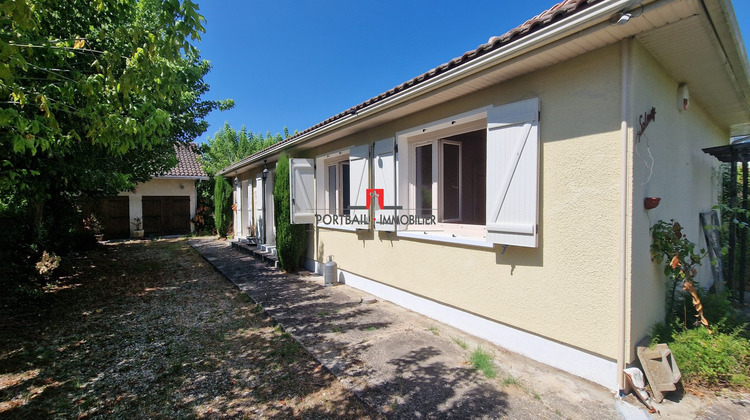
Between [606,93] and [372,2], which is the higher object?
[372,2]

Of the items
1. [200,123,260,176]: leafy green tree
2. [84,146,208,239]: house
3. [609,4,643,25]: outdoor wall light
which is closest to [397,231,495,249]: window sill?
[609,4,643,25]: outdoor wall light

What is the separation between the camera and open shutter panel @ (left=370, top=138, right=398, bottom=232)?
210 inches

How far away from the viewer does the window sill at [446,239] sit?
4.02 m

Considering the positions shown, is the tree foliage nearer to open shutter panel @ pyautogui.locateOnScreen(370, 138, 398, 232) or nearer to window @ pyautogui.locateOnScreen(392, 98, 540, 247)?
open shutter panel @ pyautogui.locateOnScreen(370, 138, 398, 232)

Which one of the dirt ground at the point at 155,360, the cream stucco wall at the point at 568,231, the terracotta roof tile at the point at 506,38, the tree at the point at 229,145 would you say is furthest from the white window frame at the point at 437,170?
the tree at the point at 229,145

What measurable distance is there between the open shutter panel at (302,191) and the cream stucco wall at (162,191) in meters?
12.4

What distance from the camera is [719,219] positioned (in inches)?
228

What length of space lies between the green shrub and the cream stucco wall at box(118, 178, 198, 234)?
19470mm

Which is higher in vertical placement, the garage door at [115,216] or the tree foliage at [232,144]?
the tree foliage at [232,144]

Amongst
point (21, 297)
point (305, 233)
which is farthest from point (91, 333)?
point (305, 233)

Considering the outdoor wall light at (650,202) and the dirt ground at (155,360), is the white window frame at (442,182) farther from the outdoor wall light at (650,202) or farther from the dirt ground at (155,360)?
the dirt ground at (155,360)

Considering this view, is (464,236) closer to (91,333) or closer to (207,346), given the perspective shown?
(207,346)

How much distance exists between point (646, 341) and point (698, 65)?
125 inches

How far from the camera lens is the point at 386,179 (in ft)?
17.9
